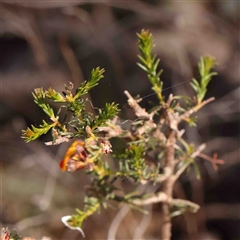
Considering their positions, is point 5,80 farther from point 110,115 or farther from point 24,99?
point 110,115

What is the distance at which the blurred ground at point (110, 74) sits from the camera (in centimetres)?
83

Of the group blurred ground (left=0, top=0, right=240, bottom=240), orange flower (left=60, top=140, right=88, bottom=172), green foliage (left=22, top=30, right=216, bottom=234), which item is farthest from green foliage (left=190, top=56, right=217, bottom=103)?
blurred ground (left=0, top=0, right=240, bottom=240)

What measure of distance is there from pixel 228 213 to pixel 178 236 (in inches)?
5.3

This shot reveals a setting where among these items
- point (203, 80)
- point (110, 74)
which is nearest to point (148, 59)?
point (203, 80)

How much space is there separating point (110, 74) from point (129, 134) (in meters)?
0.33

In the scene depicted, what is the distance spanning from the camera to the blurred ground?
83cm

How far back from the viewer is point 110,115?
12.0 inches

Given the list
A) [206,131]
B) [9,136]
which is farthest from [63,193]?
[206,131]

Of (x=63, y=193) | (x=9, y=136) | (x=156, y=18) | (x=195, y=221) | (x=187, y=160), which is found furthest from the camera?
(x=156, y=18)

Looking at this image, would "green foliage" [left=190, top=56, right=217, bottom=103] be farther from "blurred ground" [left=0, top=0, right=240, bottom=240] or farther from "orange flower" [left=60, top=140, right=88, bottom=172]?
"blurred ground" [left=0, top=0, right=240, bottom=240]

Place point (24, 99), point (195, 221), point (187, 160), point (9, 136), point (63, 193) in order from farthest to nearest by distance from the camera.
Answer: point (24, 99), point (63, 193), point (195, 221), point (9, 136), point (187, 160)

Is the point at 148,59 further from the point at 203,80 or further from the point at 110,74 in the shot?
the point at 110,74

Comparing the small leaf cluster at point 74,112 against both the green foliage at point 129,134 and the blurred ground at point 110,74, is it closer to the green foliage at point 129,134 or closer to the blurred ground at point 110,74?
the green foliage at point 129,134

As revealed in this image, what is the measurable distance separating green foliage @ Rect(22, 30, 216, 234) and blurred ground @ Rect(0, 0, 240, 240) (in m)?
0.27
